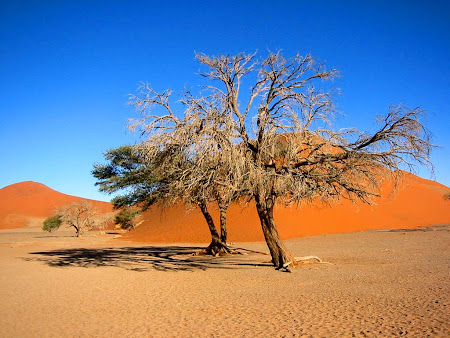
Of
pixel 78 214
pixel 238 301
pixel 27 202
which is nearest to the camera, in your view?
pixel 238 301

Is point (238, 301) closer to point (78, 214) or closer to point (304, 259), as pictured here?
point (304, 259)

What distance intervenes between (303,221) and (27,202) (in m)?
114

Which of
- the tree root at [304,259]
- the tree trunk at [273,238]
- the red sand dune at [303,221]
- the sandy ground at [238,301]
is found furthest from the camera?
the red sand dune at [303,221]

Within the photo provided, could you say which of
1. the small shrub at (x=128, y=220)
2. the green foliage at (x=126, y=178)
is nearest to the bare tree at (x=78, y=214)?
the small shrub at (x=128, y=220)

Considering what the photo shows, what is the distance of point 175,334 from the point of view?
20.3ft

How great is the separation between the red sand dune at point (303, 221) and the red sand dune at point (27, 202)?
5792 cm

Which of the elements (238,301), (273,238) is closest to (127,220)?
(273,238)

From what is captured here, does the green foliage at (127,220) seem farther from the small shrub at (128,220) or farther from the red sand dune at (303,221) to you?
the red sand dune at (303,221)

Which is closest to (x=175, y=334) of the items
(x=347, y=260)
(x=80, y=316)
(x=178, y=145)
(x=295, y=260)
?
(x=80, y=316)

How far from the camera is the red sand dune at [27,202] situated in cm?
10128

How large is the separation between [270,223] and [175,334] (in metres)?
7.70

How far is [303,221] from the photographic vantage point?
37.2 m

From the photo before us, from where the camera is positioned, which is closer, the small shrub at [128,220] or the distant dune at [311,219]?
the distant dune at [311,219]

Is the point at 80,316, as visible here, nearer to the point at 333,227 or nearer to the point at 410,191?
the point at 333,227
